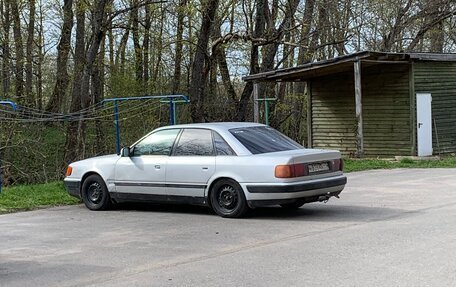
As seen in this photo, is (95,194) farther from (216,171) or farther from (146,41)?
(146,41)

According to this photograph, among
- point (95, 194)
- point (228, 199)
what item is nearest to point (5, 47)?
point (95, 194)

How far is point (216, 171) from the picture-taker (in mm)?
10570

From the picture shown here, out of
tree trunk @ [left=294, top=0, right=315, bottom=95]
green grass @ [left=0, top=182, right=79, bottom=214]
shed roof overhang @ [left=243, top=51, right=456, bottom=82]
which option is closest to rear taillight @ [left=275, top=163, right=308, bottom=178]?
green grass @ [left=0, top=182, right=79, bottom=214]

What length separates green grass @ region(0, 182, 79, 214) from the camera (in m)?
12.6

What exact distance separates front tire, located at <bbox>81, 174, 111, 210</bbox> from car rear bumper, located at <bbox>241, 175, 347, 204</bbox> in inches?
116

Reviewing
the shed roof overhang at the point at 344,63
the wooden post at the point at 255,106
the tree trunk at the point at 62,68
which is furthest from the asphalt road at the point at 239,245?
the tree trunk at the point at 62,68

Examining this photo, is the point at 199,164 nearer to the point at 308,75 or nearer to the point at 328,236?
the point at 328,236

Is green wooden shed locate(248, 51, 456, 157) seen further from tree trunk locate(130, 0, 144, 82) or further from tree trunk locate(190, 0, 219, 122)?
tree trunk locate(130, 0, 144, 82)

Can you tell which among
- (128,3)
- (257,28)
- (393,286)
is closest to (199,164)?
(393,286)

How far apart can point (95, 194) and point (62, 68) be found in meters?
16.5

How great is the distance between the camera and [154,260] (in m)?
7.59

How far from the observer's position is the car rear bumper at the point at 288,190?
9930mm

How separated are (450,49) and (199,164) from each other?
106 ft

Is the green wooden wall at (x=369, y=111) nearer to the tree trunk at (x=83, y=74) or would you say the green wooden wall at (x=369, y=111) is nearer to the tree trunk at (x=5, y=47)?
the tree trunk at (x=83, y=74)
